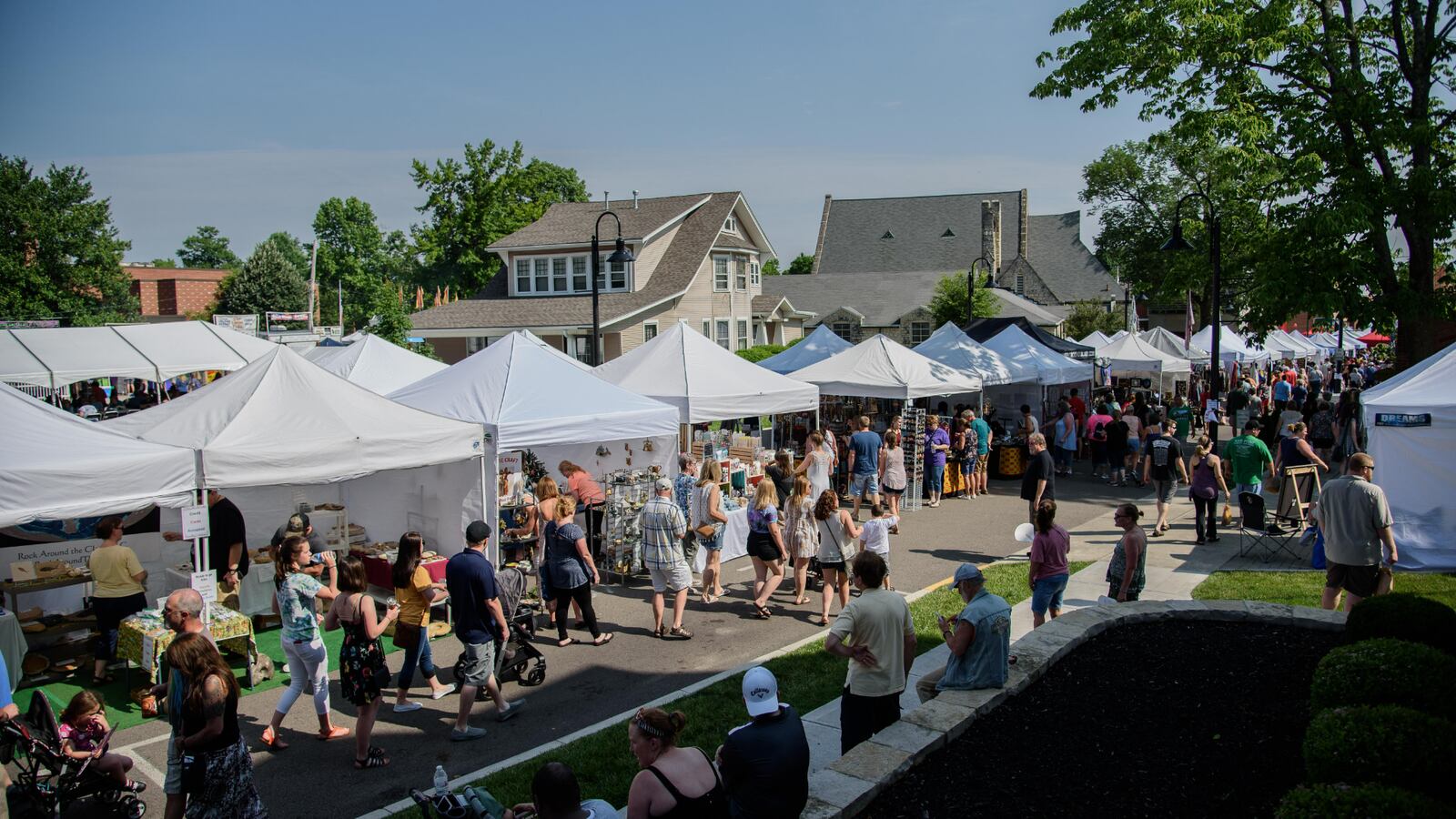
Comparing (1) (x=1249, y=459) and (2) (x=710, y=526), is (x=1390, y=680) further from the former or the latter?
(1) (x=1249, y=459)

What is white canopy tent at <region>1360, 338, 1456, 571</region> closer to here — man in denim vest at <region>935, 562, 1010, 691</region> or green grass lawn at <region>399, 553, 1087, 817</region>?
green grass lawn at <region>399, 553, 1087, 817</region>

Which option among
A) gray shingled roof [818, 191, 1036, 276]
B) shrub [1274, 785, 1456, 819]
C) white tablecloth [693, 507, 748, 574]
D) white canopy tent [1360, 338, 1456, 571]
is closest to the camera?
shrub [1274, 785, 1456, 819]

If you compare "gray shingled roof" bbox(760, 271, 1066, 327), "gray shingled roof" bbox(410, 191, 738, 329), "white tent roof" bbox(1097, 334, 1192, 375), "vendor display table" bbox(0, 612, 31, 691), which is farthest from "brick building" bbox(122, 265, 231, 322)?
"vendor display table" bbox(0, 612, 31, 691)

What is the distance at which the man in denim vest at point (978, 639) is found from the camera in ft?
19.6

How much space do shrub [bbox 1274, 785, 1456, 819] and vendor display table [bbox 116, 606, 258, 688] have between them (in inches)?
312

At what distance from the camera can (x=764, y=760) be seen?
4.37m

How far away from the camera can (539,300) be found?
1464 inches

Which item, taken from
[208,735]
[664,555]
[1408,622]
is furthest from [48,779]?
[1408,622]

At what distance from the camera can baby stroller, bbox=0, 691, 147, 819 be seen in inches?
215

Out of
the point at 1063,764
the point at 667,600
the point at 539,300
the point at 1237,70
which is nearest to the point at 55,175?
the point at 539,300

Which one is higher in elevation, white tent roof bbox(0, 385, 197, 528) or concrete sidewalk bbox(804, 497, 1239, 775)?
white tent roof bbox(0, 385, 197, 528)

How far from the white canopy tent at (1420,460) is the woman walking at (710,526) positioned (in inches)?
321

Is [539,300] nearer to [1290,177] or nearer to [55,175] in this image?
[55,175]

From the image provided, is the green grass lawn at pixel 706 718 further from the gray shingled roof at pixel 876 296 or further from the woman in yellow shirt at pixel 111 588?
the gray shingled roof at pixel 876 296
